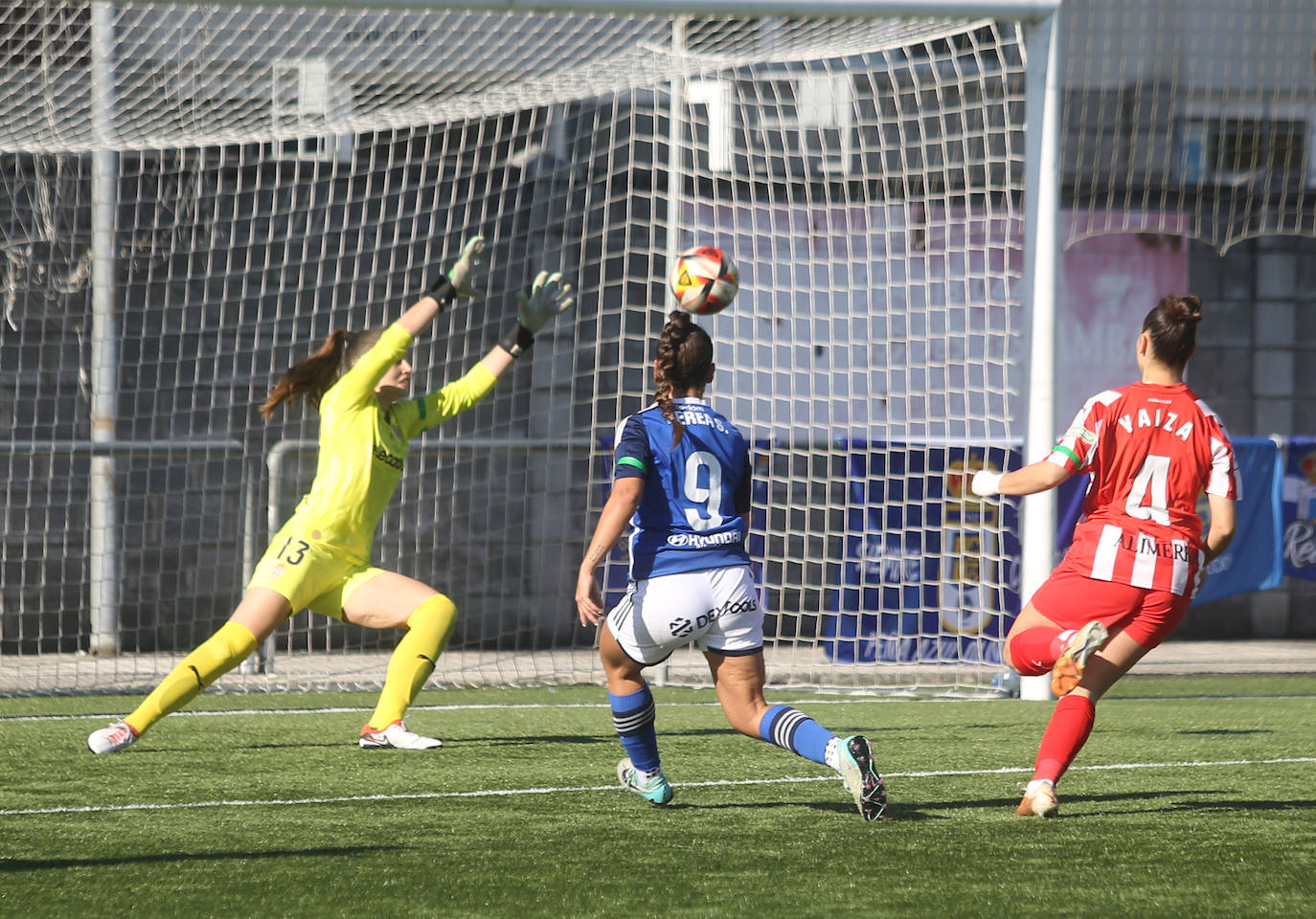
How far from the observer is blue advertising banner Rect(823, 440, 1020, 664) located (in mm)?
9156

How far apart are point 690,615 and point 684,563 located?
16 cm

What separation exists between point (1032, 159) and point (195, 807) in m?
5.53

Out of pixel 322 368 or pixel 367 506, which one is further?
pixel 322 368

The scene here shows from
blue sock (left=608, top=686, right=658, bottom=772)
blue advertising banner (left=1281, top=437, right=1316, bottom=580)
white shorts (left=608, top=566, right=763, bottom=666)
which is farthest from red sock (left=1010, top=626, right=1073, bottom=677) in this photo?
blue advertising banner (left=1281, top=437, right=1316, bottom=580)

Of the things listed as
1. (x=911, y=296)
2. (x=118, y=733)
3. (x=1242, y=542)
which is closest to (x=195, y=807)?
(x=118, y=733)

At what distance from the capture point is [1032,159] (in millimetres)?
7871

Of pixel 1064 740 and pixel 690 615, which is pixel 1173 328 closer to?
pixel 1064 740

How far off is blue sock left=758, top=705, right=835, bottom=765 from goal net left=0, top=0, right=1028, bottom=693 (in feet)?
14.3

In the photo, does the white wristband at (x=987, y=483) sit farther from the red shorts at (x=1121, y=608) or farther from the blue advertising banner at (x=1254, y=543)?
the blue advertising banner at (x=1254, y=543)

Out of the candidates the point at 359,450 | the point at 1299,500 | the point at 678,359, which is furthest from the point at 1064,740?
the point at 1299,500

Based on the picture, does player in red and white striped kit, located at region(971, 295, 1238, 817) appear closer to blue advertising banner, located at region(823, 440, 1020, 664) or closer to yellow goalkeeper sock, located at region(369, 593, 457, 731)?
yellow goalkeeper sock, located at region(369, 593, 457, 731)

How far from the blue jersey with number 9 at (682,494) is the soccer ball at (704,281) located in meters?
1.35

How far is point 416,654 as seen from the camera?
19.0 feet

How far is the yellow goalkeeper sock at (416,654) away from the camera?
5.78m
